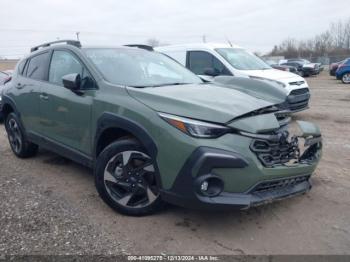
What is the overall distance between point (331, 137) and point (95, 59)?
467 cm

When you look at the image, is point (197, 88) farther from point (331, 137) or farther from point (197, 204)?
point (331, 137)

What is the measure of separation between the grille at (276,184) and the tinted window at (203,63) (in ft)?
17.6

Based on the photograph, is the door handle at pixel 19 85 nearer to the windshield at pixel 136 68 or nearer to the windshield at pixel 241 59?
the windshield at pixel 136 68

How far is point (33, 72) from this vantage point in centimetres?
531

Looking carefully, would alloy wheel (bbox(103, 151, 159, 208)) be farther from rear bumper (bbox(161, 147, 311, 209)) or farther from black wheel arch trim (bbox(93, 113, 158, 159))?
rear bumper (bbox(161, 147, 311, 209))

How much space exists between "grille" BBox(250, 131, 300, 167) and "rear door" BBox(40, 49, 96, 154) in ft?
5.96

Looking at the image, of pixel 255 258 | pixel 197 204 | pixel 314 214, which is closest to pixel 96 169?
pixel 197 204

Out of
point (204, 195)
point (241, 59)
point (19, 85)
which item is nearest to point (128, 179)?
point (204, 195)

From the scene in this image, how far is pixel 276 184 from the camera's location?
3.33 meters

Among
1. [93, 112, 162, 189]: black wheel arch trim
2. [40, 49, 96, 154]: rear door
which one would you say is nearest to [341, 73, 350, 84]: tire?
[40, 49, 96, 154]: rear door

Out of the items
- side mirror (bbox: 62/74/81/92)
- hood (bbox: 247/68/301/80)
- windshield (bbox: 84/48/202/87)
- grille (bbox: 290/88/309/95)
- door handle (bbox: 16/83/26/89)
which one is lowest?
grille (bbox: 290/88/309/95)

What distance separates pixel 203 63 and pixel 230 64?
2.48ft

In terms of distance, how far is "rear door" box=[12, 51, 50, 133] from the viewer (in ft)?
16.4

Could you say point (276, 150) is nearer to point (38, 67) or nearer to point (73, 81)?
point (73, 81)
